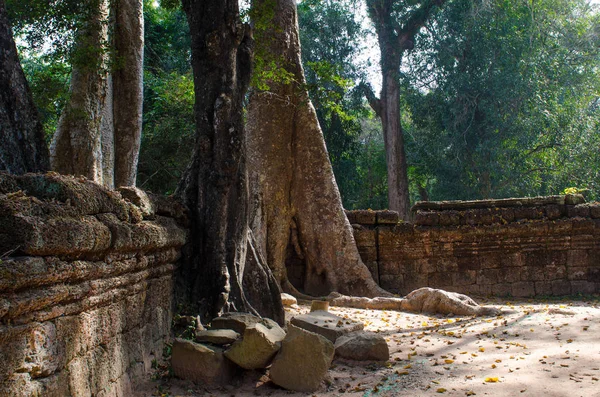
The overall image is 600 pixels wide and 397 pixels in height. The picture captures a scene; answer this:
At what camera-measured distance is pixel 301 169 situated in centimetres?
938

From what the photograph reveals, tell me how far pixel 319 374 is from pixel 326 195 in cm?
542

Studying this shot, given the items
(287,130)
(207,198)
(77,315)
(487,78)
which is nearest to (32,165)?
(207,198)

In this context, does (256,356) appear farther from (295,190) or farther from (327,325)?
(295,190)

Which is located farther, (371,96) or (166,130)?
(371,96)

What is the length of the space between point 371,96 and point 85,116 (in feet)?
43.4

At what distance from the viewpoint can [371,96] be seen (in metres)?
19.6

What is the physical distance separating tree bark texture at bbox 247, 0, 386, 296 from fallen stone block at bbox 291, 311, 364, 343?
351 cm

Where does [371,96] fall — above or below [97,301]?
above

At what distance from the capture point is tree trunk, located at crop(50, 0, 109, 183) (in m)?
7.70

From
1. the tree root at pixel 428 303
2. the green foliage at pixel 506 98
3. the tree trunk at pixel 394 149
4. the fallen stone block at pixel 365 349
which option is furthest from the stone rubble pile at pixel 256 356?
the green foliage at pixel 506 98

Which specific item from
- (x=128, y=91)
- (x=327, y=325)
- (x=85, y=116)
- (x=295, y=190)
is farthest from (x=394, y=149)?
(x=327, y=325)

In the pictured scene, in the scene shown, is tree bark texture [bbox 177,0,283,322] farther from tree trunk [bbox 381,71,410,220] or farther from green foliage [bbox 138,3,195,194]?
tree trunk [bbox 381,71,410,220]

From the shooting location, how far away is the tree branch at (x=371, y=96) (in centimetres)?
1945

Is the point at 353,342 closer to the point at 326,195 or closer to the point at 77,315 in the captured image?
the point at 77,315
